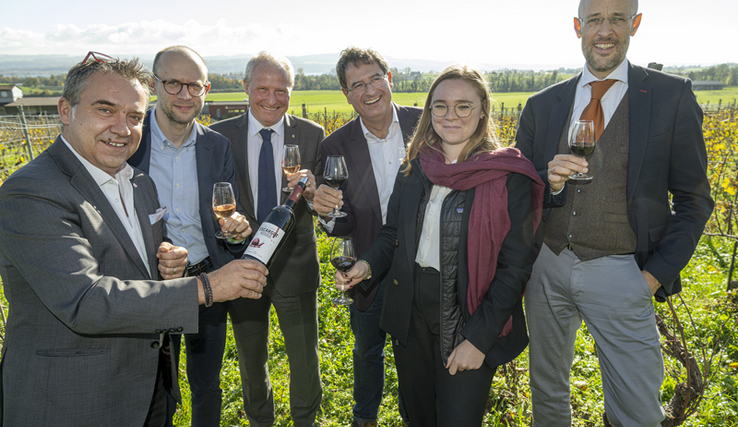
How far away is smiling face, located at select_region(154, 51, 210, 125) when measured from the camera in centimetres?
271

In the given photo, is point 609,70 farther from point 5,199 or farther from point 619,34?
point 5,199

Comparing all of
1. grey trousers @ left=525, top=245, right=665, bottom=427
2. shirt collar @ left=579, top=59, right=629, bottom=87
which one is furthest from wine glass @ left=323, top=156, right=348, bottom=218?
shirt collar @ left=579, top=59, right=629, bottom=87

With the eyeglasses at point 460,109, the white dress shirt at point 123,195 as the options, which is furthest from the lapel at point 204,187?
the eyeglasses at point 460,109

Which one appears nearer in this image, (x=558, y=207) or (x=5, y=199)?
(x=5, y=199)

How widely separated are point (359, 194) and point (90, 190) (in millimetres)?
1826

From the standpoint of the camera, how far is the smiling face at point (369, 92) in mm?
3143

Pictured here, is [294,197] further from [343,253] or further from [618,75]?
[618,75]

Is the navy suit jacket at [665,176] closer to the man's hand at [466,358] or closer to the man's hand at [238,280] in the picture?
the man's hand at [466,358]

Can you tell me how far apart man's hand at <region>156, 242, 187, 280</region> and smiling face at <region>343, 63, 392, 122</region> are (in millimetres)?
1752

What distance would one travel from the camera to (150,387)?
75.6 inches

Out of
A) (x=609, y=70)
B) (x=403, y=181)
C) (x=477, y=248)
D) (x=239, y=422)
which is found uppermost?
(x=609, y=70)

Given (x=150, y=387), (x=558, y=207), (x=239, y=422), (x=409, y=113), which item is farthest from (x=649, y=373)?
(x=239, y=422)

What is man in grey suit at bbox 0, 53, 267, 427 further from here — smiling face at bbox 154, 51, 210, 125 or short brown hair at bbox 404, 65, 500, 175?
short brown hair at bbox 404, 65, 500, 175

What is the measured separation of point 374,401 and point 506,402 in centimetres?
115
